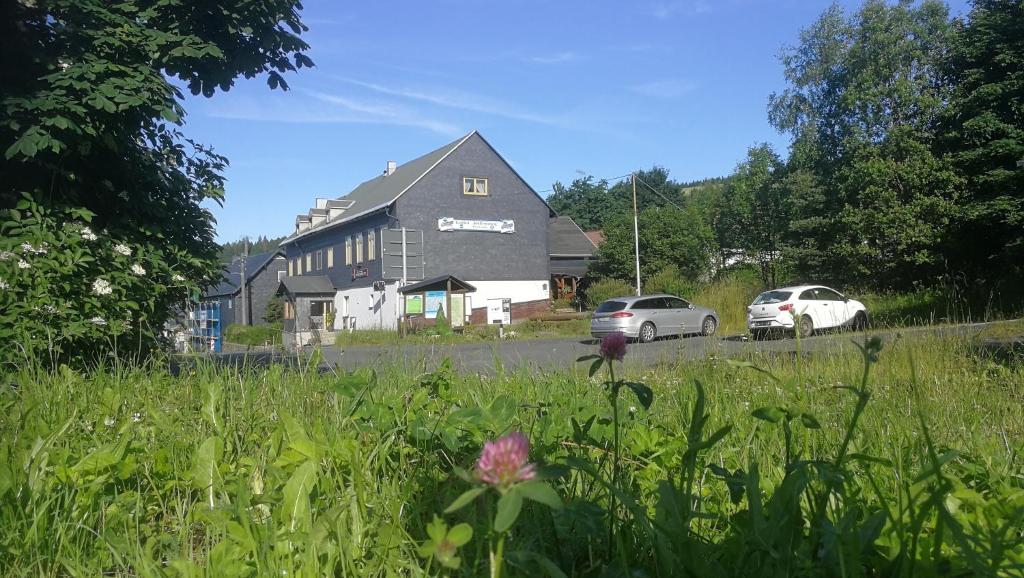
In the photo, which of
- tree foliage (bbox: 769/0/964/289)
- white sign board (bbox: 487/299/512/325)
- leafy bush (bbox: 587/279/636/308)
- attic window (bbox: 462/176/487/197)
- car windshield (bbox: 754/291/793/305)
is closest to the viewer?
car windshield (bbox: 754/291/793/305)

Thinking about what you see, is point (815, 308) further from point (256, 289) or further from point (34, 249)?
point (256, 289)

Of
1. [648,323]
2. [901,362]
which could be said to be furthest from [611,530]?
[648,323]

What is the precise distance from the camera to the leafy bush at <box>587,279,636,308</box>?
3769cm

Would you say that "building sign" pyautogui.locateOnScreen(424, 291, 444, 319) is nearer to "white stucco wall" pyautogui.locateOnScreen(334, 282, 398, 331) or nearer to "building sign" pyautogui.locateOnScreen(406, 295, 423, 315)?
"building sign" pyautogui.locateOnScreen(406, 295, 423, 315)

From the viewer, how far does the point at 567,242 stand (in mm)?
49375

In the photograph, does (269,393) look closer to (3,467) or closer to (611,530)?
(3,467)

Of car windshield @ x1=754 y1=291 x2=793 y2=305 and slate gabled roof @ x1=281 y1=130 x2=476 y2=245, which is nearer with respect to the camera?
car windshield @ x1=754 y1=291 x2=793 y2=305

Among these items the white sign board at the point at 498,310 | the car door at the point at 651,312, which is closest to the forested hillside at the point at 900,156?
the car door at the point at 651,312

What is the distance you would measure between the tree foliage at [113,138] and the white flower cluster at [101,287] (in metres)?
0.11

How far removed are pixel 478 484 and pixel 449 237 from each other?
39.9 m

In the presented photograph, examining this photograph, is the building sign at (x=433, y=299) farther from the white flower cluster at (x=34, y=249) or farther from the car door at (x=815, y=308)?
the white flower cluster at (x=34, y=249)

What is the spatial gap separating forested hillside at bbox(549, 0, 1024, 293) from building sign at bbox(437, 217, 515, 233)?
9228mm

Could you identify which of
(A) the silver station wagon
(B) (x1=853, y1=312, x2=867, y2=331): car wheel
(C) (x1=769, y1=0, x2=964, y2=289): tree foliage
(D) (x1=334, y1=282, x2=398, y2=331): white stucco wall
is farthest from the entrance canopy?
(B) (x1=853, y1=312, x2=867, y2=331): car wheel

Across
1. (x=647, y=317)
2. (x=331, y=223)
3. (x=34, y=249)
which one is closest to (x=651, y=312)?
(x=647, y=317)
